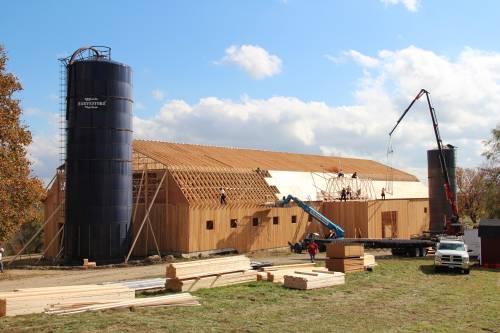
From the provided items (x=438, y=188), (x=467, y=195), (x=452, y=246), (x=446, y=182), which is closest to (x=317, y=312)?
(x=452, y=246)

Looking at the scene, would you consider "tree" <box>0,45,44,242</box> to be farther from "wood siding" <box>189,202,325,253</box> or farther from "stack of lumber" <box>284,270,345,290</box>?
"stack of lumber" <box>284,270,345,290</box>

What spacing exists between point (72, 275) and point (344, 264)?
13.7 metres

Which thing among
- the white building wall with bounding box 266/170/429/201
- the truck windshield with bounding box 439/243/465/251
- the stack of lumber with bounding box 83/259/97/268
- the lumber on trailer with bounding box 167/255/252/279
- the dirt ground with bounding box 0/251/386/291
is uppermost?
the white building wall with bounding box 266/170/429/201

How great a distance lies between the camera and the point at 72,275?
2659cm

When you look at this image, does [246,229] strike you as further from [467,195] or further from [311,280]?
[467,195]

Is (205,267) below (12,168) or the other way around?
below

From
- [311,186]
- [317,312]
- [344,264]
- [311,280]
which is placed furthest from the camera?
[311,186]

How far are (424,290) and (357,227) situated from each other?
22.7 m

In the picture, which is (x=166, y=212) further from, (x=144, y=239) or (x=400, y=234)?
(x=400, y=234)

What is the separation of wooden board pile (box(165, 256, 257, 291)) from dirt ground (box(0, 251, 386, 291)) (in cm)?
552

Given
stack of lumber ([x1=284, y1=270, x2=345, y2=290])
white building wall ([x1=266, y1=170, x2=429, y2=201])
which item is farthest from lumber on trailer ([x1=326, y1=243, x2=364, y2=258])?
white building wall ([x1=266, y1=170, x2=429, y2=201])

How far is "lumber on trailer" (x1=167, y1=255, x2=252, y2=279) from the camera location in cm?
1853

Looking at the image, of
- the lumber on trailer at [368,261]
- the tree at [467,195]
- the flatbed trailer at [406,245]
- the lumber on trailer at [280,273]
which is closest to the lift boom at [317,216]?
the flatbed trailer at [406,245]

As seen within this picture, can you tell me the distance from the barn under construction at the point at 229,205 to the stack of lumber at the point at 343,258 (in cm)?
1147
